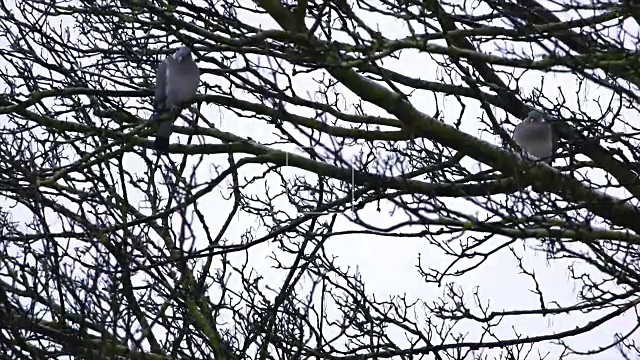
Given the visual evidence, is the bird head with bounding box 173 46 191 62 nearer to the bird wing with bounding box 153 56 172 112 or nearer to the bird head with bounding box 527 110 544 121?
the bird wing with bounding box 153 56 172 112

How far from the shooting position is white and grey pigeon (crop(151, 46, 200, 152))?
15.2 ft

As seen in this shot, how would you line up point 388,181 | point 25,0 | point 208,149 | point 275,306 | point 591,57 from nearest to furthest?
point 591,57 → point 388,181 → point 208,149 → point 275,306 → point 25,0

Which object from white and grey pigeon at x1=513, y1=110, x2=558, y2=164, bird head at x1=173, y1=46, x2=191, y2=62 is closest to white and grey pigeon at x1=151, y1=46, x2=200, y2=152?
bird head at x1=173, y1=46, x2=191, y2=62

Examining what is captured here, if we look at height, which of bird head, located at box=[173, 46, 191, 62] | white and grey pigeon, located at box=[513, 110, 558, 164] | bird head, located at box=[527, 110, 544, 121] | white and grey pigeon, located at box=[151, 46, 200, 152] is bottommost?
white and grey pigeon, located at box=[513, 110, 558, 164]

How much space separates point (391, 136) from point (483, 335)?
5.12ft

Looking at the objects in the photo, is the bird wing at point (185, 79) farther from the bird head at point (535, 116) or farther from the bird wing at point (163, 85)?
the bird head at point (535, 116)

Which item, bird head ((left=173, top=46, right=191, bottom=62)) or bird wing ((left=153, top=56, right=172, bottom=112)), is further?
bird head ((left=173, top=46, right=191, bottom=62))

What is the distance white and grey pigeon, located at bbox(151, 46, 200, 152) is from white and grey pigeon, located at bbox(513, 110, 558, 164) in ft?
6.01

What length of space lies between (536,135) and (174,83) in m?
1.99

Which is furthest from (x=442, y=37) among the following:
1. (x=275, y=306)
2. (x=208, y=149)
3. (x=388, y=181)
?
(x=275, y=306)

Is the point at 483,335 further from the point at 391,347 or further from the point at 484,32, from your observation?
the point at 484,32

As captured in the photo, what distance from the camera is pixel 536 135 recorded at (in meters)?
Answer: 4.90

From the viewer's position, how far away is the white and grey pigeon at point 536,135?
16.0 feet

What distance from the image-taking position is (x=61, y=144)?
5.17 meters
